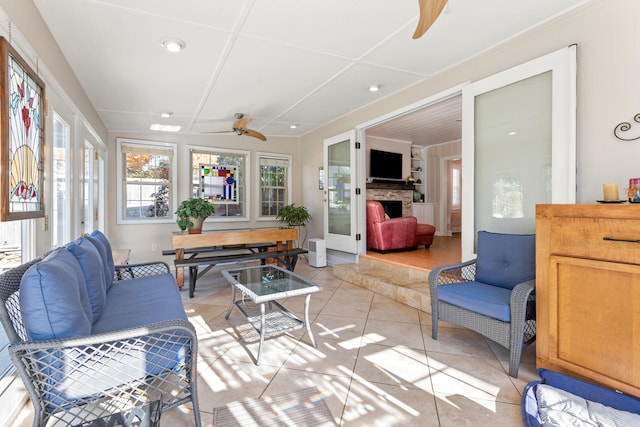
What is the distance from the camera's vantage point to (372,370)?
6.75 ft

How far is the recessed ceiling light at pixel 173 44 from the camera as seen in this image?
104 inches

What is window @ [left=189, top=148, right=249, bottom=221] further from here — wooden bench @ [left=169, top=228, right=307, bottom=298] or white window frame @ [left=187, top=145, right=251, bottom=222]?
wooden bench @ [left=169, top=228, right=307, bottom=298]

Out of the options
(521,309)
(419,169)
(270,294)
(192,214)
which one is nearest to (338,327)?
(270,294)

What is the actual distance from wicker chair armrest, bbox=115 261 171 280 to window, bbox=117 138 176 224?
2785 millimetres

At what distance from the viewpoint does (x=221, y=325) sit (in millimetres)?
2879

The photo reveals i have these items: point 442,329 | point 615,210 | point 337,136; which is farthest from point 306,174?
point 615,210

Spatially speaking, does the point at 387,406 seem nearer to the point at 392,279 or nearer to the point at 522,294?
the point at 522,294

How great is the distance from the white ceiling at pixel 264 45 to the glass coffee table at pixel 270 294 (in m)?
2.12

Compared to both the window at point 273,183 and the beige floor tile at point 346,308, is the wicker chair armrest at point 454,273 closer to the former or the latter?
the beige floor tile at point 346,308

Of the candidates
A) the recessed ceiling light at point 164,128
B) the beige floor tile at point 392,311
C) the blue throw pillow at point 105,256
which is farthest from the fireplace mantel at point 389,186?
the blue throw pillow at point 105,256

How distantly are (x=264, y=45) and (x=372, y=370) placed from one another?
9.17 ft

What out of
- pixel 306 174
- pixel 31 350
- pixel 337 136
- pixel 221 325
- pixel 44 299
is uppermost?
pixel 337 136

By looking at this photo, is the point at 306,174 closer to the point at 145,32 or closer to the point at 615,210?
the point at 145,32

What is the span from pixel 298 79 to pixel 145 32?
1.56 meters
